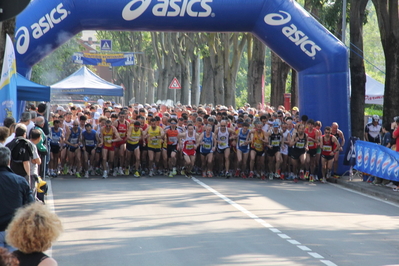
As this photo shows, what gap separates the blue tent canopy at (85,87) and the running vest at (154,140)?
17.4 meters

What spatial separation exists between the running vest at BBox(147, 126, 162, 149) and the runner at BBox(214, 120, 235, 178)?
5.19 feet

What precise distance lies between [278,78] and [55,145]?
1500cm

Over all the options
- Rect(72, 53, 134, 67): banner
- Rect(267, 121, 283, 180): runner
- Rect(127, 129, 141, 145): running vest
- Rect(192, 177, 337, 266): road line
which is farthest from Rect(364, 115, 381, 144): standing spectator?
Rect(72, 53, 134, 67): banner

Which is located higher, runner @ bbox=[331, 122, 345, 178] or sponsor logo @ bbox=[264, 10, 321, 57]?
sponsor logo @ bbox=[264, 10, 321, 57]

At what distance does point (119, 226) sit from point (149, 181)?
671cm

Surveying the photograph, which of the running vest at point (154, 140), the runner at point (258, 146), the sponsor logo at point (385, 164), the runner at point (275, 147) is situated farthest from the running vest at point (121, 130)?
the sponsor logo at point (385, 164)

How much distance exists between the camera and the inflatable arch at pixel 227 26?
56.5 feet

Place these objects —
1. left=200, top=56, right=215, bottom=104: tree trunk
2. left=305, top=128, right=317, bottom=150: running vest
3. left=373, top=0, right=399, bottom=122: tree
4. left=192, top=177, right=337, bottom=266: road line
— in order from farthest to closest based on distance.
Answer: left=200, top=56, right=215, bottom=104: tree trunk → left=373, top=0, right=399, bottom=122: tree → left=305, top=128, right=317, bottom=150: running vest → left=192, top=177, right=337, bottom=266: road line

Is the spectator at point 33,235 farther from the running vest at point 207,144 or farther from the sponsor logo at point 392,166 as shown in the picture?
the running vest at point 207,144

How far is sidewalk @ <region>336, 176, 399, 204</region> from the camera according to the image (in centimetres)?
1474

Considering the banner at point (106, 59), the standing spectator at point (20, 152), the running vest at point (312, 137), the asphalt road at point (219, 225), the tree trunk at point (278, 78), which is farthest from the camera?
the banner at point (106, 59)

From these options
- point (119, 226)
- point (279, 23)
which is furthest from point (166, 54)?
point (119, 226)

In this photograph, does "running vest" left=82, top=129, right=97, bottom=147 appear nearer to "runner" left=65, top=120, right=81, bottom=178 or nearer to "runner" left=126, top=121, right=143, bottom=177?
"runner" left=65, top=120, right=81, bottom=178

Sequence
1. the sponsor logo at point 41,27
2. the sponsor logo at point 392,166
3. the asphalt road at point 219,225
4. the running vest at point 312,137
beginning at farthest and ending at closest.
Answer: the running vest at point 312,137, the sponsor logo at point 41,27, the sponsor logo at point 392,166, the asphalt road at point 219,225
